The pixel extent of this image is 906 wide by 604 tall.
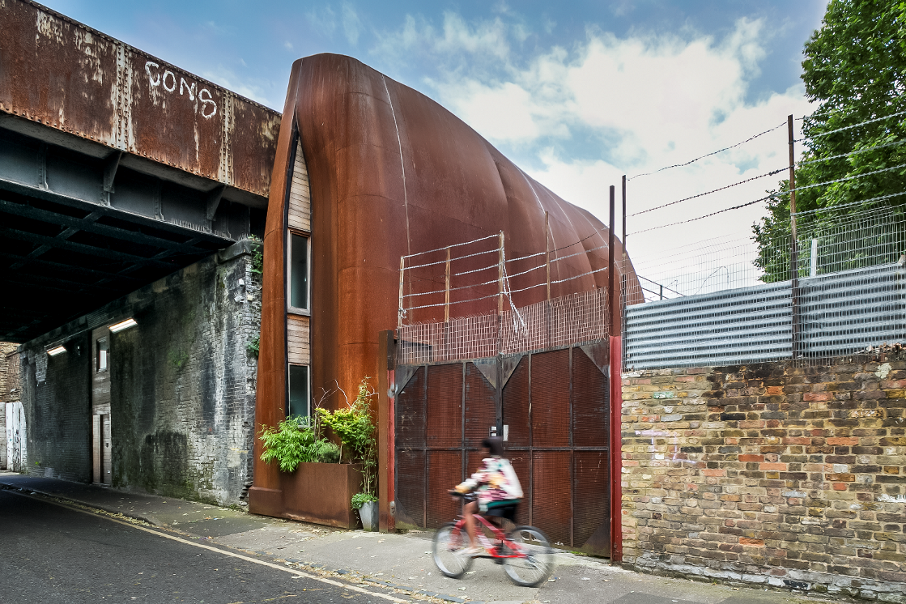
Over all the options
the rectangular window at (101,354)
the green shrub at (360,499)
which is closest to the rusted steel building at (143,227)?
the rectangular window at (101,354)

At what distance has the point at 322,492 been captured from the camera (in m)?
12.2

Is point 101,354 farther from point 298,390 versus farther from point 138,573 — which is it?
point 138,573

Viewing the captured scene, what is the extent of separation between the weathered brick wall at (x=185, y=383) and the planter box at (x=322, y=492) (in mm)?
2436

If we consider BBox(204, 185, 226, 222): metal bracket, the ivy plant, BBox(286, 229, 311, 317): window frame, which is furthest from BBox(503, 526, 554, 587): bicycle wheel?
BBox(204, 185, 226, 222): metal bracket

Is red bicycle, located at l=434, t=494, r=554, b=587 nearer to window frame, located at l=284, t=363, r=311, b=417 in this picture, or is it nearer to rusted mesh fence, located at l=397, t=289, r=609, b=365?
rusted mesh fence, located at l=397, t=289, r=609, b=365

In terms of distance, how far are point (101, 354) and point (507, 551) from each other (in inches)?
787

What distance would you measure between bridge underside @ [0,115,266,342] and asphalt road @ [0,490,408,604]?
6.43 meters

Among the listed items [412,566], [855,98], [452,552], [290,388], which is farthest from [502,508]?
[855,98]

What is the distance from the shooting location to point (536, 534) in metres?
7.17

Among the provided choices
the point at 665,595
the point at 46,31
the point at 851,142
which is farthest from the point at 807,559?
the point at 46,31

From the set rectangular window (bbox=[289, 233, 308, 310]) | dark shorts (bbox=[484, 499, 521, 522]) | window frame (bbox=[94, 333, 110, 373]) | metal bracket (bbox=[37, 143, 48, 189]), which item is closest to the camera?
dark shorts (bbox=[484, 499, 521, 522])

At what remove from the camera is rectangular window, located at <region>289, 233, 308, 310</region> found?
47.8ft

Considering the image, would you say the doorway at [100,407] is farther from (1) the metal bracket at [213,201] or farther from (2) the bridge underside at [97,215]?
(1) the metal bracket at [213,201]

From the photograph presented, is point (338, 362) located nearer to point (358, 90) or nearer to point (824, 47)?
point (358, 90)
